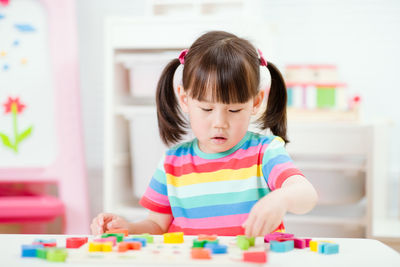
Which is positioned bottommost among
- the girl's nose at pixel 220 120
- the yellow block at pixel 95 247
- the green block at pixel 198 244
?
the green block at pixel 198 244

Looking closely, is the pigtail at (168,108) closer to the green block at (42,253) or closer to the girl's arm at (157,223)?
the girl's arm at (157,223)

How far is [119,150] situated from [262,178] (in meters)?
1.17

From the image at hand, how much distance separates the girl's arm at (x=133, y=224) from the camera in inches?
36.1

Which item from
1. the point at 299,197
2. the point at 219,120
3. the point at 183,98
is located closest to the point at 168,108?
the point at 183,98

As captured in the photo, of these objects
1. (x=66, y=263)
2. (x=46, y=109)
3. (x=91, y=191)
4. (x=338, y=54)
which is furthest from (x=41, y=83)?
(x=66, y=263)

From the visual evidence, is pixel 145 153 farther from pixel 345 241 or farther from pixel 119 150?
pixel 345 241

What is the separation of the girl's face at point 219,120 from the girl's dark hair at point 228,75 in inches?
0.5

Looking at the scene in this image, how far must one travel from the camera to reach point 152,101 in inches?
88.2

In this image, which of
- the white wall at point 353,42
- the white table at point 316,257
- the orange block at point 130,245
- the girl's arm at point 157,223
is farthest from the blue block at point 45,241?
the white wall at point 353,42

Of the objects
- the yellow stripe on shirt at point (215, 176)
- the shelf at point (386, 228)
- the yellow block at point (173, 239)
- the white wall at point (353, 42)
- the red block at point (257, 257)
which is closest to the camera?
the red block at point (257, 257)

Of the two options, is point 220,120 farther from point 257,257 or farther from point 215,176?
point 257,257

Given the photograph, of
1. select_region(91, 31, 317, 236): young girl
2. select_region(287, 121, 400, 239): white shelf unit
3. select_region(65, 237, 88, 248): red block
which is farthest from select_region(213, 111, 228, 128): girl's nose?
select_region(287, 121, 400, 239): white shelf unit

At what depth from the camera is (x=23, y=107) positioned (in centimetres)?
200

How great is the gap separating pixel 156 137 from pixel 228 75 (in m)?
1.12
